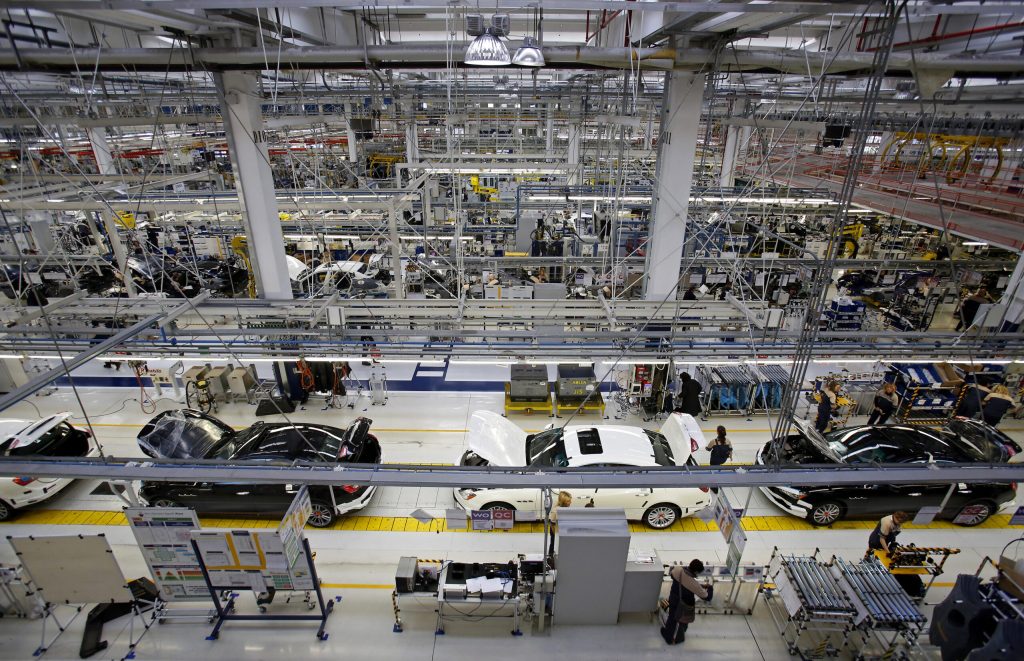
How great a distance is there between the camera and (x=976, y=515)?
752cm

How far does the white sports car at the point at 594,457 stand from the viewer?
280 inches

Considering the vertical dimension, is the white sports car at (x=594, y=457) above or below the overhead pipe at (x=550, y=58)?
below

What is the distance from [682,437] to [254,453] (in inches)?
248

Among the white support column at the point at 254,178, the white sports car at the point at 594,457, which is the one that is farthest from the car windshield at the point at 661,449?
the white support column at the point at 254,178

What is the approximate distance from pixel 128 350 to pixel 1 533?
3541 millimetres

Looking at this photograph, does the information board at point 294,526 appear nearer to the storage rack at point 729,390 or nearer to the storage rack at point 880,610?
the storage rack at point 880,610

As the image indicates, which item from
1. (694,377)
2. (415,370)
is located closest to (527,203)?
(415,370)

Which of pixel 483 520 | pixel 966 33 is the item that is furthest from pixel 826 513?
pixel 966 33

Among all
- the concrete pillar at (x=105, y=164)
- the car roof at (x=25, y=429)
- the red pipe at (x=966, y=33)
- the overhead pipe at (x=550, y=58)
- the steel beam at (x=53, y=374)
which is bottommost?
the car roof at (x=25, y=429)

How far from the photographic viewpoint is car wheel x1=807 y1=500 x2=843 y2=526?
292 inches

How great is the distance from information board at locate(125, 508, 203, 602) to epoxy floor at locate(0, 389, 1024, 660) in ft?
1.88

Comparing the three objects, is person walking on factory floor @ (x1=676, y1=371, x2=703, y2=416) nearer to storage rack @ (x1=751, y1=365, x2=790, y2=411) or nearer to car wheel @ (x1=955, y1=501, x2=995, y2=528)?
storage rack @ (x1=751, y1=365, x2=790, y2=411)

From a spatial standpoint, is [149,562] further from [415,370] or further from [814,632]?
[814,632]

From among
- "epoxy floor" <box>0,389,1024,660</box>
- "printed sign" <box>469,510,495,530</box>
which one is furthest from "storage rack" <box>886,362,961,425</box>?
"printed sign" <box>469,510,495,530</box>
